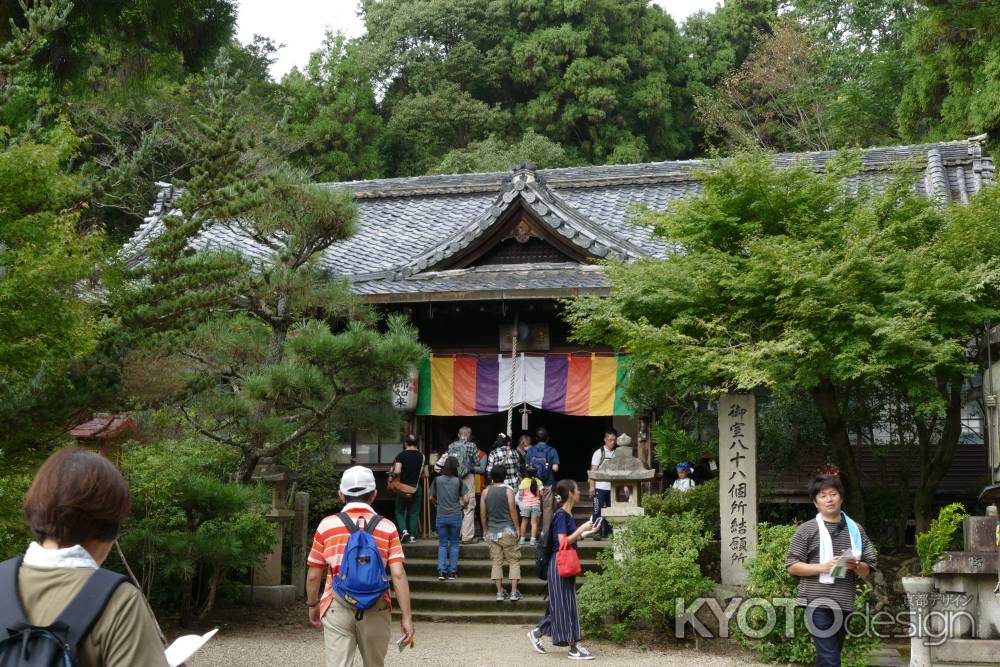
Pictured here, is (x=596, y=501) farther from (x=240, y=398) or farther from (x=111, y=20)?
(x=111, y=20)

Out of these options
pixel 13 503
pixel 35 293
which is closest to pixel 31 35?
pixel 35 293

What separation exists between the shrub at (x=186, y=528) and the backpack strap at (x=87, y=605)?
8.33 metres

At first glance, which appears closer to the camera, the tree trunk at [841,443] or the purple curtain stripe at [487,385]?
the tree trunk at [841,443]

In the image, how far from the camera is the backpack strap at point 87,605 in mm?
2602

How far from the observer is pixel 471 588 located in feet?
43.7

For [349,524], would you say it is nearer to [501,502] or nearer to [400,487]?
[501,502]

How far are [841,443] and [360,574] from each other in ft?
25.2

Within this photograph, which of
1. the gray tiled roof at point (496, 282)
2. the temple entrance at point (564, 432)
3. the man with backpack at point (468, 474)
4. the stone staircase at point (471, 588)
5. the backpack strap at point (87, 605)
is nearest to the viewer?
the backpack strap at point (87, 605)

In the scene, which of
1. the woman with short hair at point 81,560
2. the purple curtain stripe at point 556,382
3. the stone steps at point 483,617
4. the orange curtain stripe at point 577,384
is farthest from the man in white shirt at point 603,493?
the woman with short hair at point 81,560

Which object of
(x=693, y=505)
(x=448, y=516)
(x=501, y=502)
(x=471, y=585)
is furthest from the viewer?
(x=471, y=585)

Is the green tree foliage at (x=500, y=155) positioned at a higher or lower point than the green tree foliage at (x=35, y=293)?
higher

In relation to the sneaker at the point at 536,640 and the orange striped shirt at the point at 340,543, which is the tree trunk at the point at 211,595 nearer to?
the sneaker at the point at 536,640

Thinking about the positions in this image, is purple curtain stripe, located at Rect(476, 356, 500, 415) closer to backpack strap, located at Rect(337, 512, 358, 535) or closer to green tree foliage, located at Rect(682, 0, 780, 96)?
backpack strap, located at Rect(337, 512, 358, 535)

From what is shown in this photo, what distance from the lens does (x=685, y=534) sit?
11359 mm
